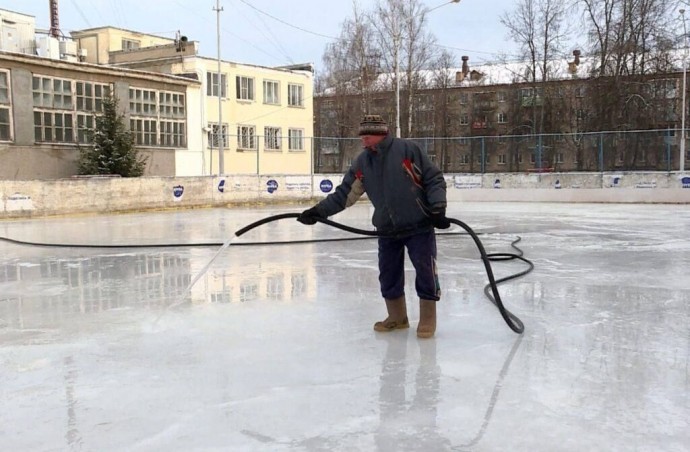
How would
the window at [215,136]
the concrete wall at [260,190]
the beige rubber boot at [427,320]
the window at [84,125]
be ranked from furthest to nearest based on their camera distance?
the window at [215,136], the window at [84,125], the concrete wall at [260,190], the beige rubber boot at [427,320]

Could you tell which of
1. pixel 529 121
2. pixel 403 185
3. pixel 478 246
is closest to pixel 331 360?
pixel 403 185

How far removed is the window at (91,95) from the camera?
968 inches

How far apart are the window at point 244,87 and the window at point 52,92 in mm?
12089

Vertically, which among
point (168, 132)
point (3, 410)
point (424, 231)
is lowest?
point (3, 410)

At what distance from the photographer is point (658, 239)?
11516 millimetres

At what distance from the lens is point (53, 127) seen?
934 inches

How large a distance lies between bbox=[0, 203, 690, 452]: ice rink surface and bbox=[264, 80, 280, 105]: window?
2906 centimetres

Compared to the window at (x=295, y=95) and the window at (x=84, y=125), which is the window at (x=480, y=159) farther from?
the window at (x=295, y=95)

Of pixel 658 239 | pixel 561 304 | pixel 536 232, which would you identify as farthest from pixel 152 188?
pixel 561 304

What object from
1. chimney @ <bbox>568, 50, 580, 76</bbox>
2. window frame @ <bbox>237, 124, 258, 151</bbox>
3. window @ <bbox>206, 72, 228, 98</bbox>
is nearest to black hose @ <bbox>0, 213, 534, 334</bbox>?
window @ <bbox>206, 72, 228, 98</bbox>

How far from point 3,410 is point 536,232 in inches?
433

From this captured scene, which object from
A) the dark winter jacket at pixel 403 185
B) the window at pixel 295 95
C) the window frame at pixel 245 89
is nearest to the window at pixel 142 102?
the window frame at pixel 245 89

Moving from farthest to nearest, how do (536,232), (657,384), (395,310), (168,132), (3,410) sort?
(168,132) → (536,232) → (395,310) → (657,384) → (3,410)

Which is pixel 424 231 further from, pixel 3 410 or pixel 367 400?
pixel 3 410
